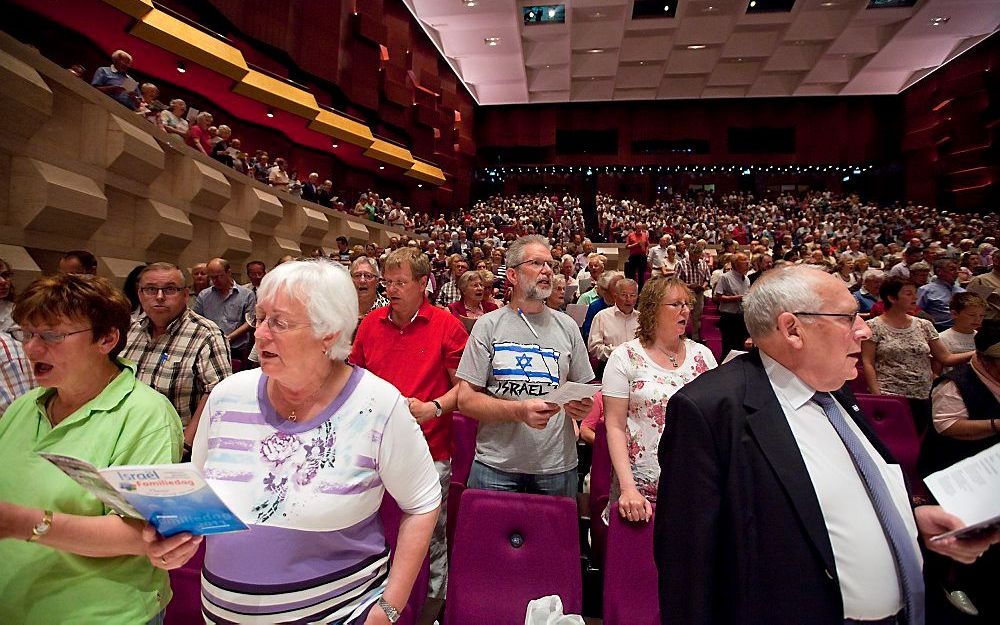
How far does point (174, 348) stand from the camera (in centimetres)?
242

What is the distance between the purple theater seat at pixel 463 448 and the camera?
8.75ft

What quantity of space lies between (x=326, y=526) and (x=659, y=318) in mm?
1537

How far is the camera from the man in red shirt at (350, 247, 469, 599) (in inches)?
92.0

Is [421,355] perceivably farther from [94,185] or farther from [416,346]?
[94,185]

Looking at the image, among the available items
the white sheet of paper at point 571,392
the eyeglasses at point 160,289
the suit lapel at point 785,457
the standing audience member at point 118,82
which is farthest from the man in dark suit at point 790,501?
the standing audience member at point 118,82

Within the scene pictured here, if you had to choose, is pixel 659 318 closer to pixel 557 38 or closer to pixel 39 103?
pixel 39 103

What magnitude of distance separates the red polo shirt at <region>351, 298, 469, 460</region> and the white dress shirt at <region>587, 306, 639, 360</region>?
1525 millimetres

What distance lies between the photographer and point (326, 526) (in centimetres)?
110

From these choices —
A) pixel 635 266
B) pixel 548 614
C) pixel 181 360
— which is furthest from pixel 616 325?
pixel 635 266

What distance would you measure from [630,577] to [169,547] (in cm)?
136

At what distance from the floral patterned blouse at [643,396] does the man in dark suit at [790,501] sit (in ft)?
2.61

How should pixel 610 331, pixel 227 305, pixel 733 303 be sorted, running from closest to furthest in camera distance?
pixel 610 331 → pixel 227 305 → pixel 733 303

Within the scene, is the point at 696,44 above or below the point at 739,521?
above

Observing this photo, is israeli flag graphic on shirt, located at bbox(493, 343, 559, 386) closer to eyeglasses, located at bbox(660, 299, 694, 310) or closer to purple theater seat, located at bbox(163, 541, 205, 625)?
eyeglasses, located at bbox(660, 299, 694, 310)
